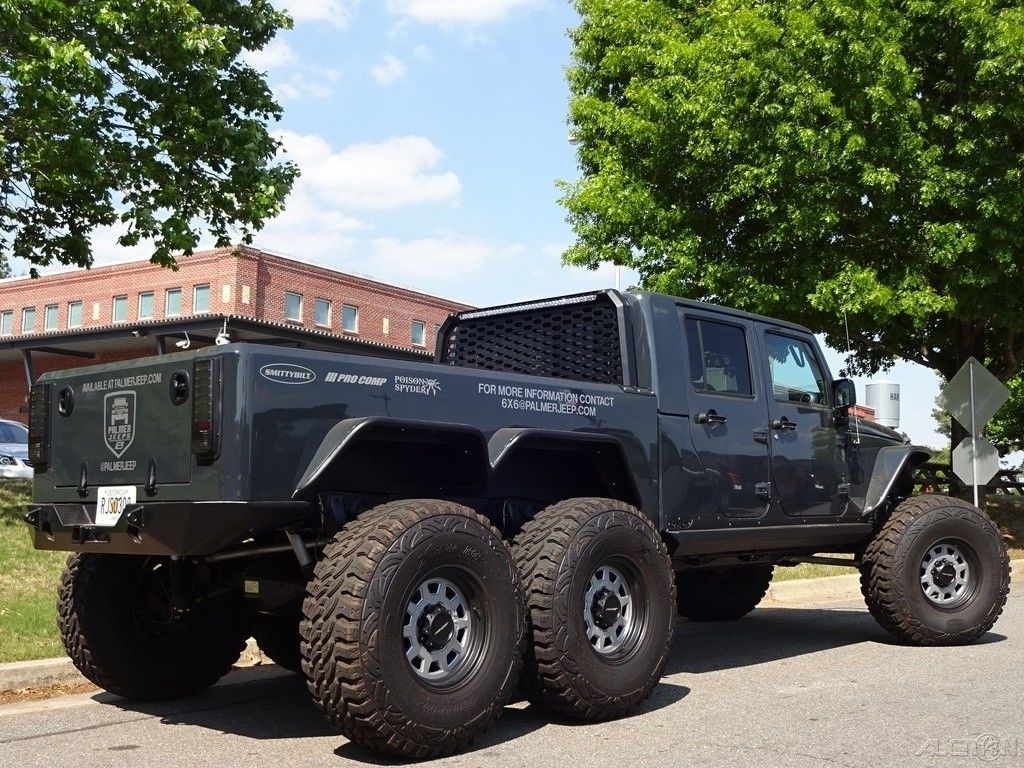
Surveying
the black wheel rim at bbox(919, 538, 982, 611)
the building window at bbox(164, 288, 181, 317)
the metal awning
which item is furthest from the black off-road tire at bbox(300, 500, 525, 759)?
the building window at bbox(164, 288, 181, 317)

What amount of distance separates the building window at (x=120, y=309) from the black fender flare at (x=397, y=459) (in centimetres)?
4858

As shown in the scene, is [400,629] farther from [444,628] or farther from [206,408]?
[206,408]

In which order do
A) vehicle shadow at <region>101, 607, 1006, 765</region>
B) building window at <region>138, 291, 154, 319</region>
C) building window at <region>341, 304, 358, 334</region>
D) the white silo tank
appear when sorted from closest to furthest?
1. vehicle shadow at <region>101, 607, 1006, 765</region>
2. the white silo tank
3. building window at <region>138, 291, 154, 319</region>
4. building window at <region>341, 304, 358, 334</region>

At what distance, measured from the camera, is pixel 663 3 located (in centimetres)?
1806

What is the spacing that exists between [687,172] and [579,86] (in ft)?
13.4

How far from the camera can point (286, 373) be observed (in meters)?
4.93

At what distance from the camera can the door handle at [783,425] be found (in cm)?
714

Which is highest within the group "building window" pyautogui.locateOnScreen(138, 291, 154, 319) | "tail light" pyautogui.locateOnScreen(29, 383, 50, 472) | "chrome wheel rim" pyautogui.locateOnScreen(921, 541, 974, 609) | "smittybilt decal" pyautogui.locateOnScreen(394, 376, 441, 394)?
"building window" pyautogui.locateOnScreen(138, 291, 154, 319)

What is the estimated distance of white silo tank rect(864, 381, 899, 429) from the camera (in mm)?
22377

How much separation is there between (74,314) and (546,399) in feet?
168

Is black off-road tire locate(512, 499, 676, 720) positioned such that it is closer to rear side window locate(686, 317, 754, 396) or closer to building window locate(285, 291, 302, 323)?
rear side window locate(686, 317, 754, 396)

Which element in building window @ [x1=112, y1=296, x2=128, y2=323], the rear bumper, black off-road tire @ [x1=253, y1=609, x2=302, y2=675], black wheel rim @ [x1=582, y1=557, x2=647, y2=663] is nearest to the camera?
the rear bumper

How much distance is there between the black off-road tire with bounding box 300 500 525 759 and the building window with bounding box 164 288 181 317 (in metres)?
46.1

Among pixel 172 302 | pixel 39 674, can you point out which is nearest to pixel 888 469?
pixel 39 674
